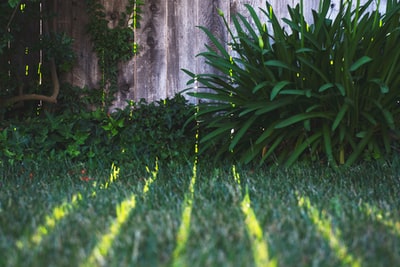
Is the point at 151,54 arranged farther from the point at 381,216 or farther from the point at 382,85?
the point at 381,216

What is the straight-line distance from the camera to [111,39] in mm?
4074

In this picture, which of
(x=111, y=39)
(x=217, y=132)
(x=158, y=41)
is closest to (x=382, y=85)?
(x=217, y=132)

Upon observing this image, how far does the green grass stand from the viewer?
1223 mm

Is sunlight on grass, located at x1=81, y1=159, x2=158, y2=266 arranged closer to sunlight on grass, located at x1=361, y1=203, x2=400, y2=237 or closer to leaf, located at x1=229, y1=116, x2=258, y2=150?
sunlight on grass, located at x1=361, y1=203, x2=400, y2=237

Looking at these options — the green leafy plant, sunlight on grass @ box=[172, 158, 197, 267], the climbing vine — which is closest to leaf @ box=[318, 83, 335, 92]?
the green leafy plant

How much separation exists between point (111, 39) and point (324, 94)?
6.02 feet

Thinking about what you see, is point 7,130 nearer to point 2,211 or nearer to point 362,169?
point 2,211

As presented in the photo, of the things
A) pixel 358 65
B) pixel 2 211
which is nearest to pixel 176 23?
pixel 358 65

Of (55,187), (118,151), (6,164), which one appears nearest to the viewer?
(55,187)

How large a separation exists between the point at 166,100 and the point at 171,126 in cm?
30

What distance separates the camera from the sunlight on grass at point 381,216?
4.92 feet

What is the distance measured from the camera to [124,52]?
409 centimetres

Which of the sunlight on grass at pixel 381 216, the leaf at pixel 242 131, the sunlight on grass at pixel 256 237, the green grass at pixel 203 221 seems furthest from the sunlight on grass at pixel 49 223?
the leaf at pixel 242 131

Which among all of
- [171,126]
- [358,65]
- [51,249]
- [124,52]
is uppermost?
[124,52]
